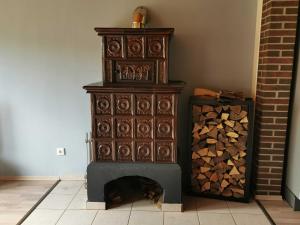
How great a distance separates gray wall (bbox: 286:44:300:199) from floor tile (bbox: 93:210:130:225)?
1569mm

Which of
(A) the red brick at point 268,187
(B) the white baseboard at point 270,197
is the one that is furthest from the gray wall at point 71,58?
(B) the white baseboard at point 270,197

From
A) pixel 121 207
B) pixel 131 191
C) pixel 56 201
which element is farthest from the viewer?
pixel 131 191

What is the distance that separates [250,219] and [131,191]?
1.20m

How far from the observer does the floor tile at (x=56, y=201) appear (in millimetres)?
2635

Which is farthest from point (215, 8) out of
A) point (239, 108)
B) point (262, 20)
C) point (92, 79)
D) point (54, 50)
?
point (54, 50)

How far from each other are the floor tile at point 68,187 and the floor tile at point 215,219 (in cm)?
133

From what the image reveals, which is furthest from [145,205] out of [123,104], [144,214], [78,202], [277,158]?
[277,158]

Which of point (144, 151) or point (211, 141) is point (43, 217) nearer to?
point (144, 151)

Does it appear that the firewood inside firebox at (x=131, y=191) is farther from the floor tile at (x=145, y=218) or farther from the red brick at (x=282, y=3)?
the red brick at (x=282, y=3)

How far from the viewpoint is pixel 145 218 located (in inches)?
95.7

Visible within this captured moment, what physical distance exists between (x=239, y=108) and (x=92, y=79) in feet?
5.09

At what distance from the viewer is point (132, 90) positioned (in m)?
2.41

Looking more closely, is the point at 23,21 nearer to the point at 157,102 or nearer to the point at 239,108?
the point at 157,102

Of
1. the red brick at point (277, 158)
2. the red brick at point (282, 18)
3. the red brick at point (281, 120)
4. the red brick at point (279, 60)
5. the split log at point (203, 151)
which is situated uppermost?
the red brick at point (282, 18)
